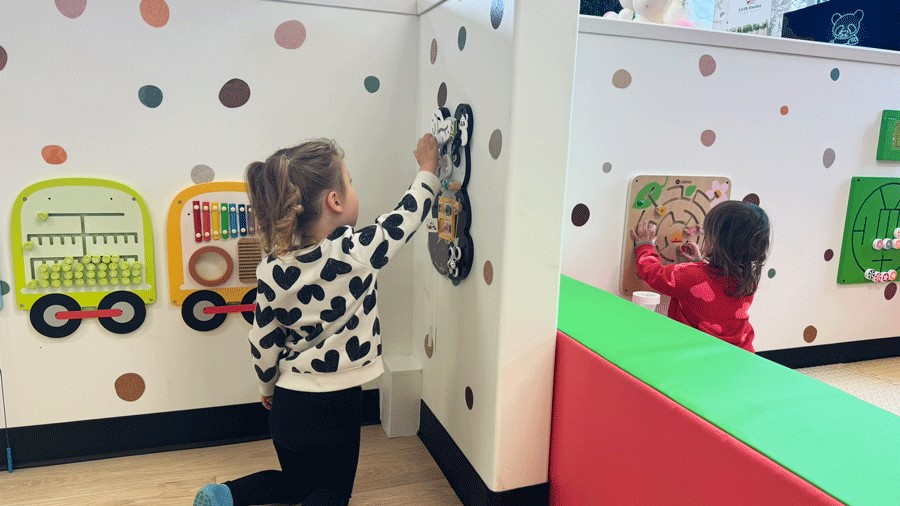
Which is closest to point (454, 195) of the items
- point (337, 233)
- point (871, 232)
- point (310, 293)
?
point (337, 233)

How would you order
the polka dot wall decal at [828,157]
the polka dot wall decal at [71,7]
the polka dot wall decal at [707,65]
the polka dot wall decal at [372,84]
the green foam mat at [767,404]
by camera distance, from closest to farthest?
the green foam mat at [767,404] → the polka dot wall decal at [71,7] → the polka dot wall decal at [372,84] → the polka dot wall decal at [707,65] → the polka dot wall decal at [828,157]

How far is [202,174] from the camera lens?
1.66 m

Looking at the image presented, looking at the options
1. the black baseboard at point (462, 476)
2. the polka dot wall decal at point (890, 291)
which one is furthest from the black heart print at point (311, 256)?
the polka dot wall decal at point (890, 291)

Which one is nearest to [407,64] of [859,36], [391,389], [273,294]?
[273,294]

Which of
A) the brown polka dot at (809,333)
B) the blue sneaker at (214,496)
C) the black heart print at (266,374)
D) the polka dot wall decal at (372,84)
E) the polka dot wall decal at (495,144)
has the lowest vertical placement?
the blue sneaker at (214,496)

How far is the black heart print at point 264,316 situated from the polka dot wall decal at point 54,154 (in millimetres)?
675

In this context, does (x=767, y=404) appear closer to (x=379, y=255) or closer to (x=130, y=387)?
(x=379, y=255)

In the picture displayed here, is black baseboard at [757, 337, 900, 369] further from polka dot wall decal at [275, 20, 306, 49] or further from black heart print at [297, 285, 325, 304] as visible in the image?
polka dot wall decal at [275, 20, 306, 49]

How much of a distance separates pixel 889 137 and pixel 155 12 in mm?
2400

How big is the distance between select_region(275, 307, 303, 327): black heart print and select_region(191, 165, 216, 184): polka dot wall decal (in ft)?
1.73

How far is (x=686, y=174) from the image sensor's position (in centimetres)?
194

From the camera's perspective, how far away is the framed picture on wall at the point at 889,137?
219 cm

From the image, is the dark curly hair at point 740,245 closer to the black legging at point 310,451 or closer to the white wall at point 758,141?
the white wall at point 758,141

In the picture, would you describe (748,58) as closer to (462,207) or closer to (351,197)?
(462,207)
